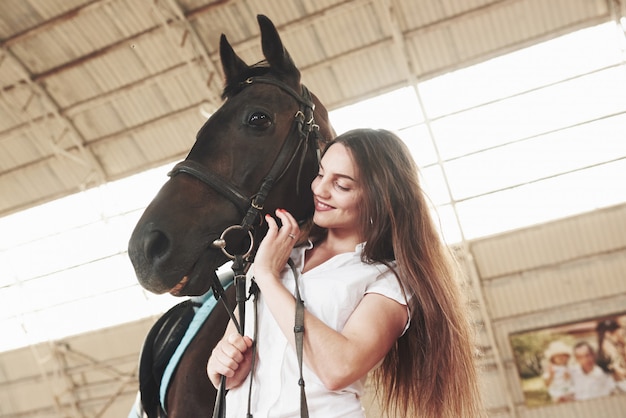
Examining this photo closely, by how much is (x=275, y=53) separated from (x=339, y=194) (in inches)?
32.1

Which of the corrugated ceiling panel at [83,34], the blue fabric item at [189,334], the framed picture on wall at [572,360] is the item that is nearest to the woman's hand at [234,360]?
the blue fabric item at [189,334]

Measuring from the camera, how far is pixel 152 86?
11945mm

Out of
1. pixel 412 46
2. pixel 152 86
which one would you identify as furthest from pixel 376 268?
pixel 152 86

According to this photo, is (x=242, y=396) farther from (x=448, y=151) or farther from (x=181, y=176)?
(x=448, y=151)

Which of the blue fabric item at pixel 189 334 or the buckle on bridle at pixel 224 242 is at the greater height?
the buckle on bridle at pixel 224 242

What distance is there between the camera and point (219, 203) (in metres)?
1.93

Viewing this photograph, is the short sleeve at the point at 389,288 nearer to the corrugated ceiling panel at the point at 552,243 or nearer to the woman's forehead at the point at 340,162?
the woman's forehead at the point at 340,162

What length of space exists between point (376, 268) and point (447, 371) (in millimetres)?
389

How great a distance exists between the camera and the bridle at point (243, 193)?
5.99ft

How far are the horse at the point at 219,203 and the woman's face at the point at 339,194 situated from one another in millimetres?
254

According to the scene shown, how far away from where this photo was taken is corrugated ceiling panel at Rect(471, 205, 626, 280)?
11798mm

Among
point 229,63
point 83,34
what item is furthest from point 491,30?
point 229,63

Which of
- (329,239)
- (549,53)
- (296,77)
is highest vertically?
(549,53)

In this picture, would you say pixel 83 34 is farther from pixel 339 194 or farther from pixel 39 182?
pixel 339 194
